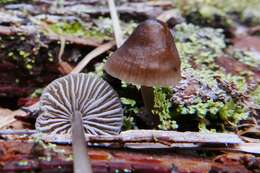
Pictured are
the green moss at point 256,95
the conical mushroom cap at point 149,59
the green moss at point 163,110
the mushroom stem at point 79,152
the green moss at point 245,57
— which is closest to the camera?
the mushroom stem at point 79,152

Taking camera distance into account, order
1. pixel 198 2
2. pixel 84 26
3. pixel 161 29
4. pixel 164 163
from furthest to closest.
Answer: pixel 198 2
pixel 84 26
pixel 161 29
pixel 164 163

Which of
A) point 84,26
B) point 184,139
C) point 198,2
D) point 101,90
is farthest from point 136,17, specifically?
point 184,139

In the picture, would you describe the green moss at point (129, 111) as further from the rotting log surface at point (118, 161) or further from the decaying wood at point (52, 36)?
the decaying wood at point (52, 36)

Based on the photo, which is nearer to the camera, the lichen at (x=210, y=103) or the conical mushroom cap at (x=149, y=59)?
the conical mushroom cap at (x=149, y=59)

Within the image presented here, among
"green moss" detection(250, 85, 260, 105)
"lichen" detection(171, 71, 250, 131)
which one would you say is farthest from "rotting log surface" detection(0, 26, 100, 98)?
"green moss" detection(250, 85, 260, 105)

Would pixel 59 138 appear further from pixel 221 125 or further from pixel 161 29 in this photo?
pixel 221 125

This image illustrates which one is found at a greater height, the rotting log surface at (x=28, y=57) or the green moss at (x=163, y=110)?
the rotting log surface at (x=28, y=57)

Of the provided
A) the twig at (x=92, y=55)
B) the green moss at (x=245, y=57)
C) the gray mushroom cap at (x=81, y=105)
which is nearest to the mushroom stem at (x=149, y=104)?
the gray mushroom cap at (x=81, y=105)
